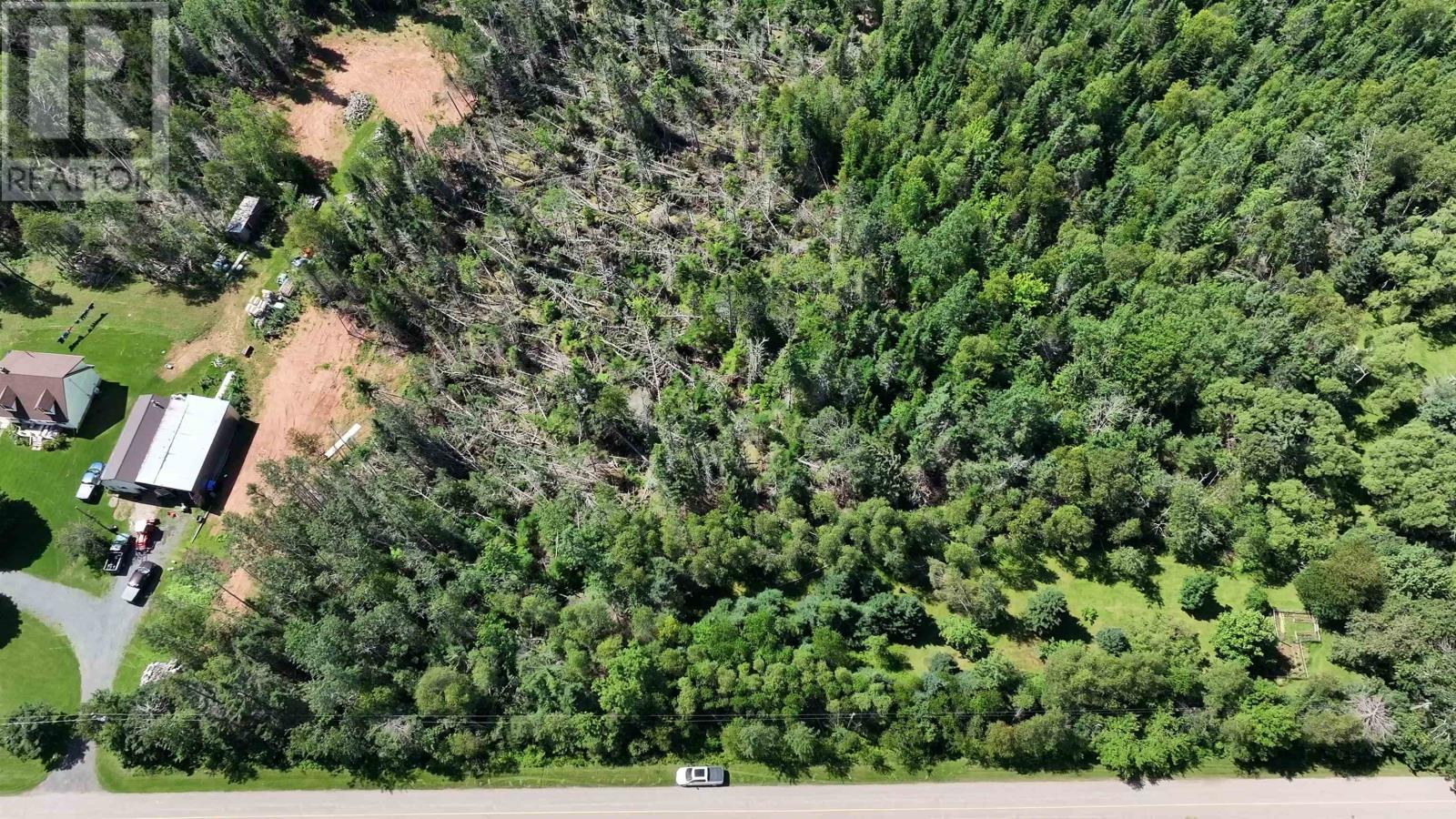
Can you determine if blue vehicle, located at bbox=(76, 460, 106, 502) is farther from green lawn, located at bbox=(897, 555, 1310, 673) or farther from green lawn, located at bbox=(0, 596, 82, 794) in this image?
green lawn, located at bbox=(897, 555, 1310, 673)

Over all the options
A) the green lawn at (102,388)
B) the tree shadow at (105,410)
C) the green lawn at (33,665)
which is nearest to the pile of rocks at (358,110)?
the green lawn at (102,388)

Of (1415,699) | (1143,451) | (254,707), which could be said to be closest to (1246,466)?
(1143,451)

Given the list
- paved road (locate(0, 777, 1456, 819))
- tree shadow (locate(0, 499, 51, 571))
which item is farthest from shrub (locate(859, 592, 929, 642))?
tree shadow (locate(0, 499, 51, 571))

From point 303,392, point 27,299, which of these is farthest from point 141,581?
point 27,299

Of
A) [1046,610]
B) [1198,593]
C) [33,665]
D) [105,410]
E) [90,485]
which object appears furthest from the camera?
[105,410]

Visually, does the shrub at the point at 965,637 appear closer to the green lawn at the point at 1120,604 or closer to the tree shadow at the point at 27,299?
the green lawn at the point at 1120,604

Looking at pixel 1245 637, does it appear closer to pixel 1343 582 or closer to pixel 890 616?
pixel 1343 582
